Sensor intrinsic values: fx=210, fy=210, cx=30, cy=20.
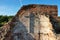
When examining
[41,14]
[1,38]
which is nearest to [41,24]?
[41,14]

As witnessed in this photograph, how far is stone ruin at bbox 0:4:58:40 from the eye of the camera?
7125 millimetres

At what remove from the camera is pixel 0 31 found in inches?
316

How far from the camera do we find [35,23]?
23.4 ft

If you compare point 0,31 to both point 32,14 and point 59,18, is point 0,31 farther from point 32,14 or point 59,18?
point 59,18

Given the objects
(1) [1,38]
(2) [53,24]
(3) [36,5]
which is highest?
(3) [36,5]

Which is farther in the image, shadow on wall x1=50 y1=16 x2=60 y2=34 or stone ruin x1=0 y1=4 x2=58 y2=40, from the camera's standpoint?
shadow on wall x1=50 y1=16 x2=60 y2=34

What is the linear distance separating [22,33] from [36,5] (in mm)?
1088

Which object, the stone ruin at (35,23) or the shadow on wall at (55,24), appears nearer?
the stone ruin at (35,23)

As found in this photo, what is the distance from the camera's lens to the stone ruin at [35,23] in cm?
712

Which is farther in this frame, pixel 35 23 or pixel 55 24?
pixel 55 24

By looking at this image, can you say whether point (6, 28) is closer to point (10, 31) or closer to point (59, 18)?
point (10, 31)

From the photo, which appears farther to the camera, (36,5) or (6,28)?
(6,28)

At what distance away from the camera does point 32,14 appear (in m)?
7.24

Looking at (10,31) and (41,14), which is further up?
(41,14)
